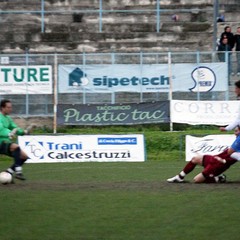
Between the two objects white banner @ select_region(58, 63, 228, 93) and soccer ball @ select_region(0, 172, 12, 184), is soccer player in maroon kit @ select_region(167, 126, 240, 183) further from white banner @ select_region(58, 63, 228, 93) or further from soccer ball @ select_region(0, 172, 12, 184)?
white banner @ select_region(58, 63, 228, 93)

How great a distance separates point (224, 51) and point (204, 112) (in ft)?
10.2

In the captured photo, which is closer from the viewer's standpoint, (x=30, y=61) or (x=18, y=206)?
(x=18, y=206)

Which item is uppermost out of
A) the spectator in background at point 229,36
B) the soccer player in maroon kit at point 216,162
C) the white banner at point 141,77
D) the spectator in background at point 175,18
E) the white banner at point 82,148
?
the spectator in background at point 175,18

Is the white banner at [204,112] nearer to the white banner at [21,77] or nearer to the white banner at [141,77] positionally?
the white banner at [141,77]

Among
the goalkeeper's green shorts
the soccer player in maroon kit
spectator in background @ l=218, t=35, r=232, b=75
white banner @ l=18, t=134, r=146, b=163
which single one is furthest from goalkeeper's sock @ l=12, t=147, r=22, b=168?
spectator in background @ l=218, t=35, r=232, b=75

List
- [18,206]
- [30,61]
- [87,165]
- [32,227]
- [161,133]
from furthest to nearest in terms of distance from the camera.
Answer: [30,61], [161,133], [87,165], [18,206], [32,227]

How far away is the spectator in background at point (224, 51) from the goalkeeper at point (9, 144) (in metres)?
14.4

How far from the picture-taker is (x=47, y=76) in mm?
32031

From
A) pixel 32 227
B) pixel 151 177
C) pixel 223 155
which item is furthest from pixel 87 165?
pixel 32 227

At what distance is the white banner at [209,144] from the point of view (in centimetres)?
2538

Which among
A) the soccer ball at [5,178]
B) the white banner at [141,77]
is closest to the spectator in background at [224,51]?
the white banner at [141,77]

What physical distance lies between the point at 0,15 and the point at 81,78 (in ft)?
29.8

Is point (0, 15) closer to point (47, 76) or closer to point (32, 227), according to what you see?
point (47, 76)

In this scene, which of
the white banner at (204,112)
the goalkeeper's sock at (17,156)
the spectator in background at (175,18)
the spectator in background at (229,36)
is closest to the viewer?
the goalkeeper's sock at (17,156)
